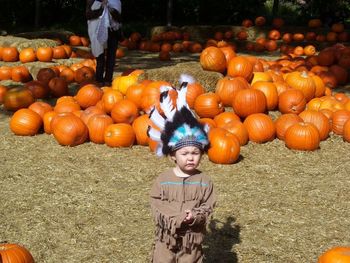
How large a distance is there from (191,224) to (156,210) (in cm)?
24

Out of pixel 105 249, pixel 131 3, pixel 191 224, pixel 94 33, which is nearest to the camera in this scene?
pixel 191 224

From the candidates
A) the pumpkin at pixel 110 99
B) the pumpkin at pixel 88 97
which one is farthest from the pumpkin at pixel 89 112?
the pumpkin at pixel 88 97

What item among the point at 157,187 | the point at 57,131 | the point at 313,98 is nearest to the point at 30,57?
the point at 57,131

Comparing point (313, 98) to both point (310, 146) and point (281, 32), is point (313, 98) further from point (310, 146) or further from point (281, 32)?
point (281, 32)

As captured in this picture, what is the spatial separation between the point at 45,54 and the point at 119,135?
6.37 meters

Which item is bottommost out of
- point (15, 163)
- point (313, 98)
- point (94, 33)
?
point (15, 163)

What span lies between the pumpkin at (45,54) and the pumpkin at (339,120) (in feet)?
24.8

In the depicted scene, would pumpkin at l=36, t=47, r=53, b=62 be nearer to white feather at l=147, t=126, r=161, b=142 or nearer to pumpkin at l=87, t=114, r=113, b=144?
pumpkin at l=87, t=114, r=113, b=144

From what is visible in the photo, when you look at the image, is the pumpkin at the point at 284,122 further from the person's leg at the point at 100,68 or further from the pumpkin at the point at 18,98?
→ the pumpkin at the point at 18,98

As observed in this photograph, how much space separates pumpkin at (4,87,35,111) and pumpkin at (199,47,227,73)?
3.09 m

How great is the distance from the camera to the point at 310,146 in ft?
21.1

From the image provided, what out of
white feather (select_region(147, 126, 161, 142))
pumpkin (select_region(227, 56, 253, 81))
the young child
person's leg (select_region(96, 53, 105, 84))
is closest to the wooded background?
person's leg (select_region(96, 53, 105, 84))

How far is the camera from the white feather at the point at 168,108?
116 inches

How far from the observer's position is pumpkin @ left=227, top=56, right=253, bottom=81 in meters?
8.18
